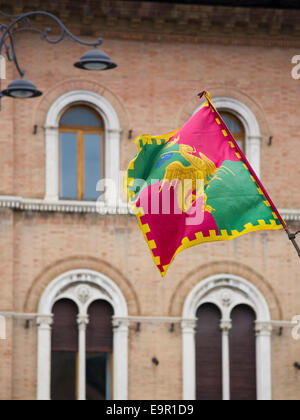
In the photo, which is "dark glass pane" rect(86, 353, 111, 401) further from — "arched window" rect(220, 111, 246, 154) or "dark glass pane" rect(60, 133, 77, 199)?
"arched window" rect(220, 111, 246, 154)

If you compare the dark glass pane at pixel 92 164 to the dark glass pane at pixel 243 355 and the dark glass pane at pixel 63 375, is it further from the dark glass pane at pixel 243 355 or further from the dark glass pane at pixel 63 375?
the dark glass pane at pixel 243 355

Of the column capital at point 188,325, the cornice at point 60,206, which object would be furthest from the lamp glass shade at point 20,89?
the column capital at point 188,325

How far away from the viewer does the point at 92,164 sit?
85.4ft

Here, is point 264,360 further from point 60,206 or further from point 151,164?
point 151,164

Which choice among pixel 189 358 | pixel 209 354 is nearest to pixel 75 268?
pixel 189 358

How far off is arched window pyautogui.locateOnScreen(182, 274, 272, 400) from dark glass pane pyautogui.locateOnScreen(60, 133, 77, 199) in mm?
2938

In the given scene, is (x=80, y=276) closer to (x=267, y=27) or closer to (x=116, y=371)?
(x=116, y=371)

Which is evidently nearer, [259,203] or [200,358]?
[259,203]

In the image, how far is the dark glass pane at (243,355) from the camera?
1021 inches

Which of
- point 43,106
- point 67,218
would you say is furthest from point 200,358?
point 43,106

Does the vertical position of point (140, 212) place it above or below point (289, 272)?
below

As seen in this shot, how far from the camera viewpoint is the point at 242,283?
26.0 m

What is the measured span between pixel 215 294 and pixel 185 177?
838 centimetres

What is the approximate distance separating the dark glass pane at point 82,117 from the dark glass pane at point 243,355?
171 inches
